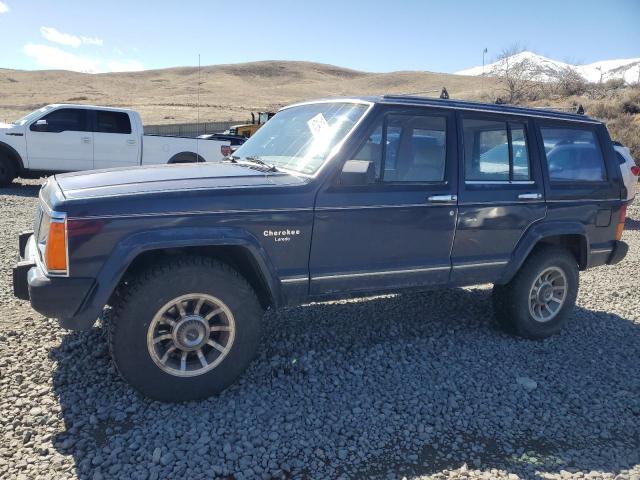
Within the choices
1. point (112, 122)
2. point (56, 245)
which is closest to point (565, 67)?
point (112, 122)

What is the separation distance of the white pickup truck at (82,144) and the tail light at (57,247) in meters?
8.70

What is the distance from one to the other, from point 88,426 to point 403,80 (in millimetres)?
90571

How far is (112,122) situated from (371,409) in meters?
10.6

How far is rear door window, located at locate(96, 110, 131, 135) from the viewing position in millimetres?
11945

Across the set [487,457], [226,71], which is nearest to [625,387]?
[487,457]

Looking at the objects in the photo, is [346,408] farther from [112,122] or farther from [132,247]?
[112,122]

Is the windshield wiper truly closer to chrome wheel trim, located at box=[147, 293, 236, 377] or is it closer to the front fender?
the front fender

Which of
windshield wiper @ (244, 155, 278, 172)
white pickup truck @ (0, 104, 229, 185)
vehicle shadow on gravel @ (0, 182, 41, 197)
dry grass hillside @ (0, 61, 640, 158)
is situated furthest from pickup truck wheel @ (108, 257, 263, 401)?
dry grass hillside @ (0, 61, 640, 158)

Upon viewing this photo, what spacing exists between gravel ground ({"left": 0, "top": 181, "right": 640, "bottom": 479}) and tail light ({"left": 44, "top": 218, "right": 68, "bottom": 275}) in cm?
91

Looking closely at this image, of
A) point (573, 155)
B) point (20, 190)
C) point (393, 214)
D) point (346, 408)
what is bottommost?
point (20, 190)

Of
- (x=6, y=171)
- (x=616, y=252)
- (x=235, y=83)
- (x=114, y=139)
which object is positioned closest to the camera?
(x=616, y=252)

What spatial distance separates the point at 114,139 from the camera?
11.9 meters

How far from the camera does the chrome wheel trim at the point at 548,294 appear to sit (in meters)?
4.73

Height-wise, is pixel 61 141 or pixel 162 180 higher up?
pixel 162 180
